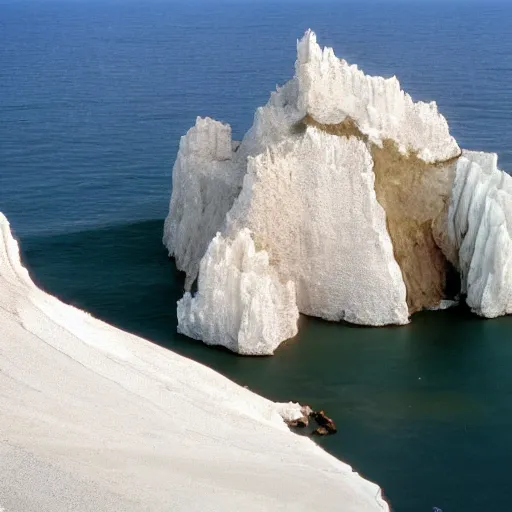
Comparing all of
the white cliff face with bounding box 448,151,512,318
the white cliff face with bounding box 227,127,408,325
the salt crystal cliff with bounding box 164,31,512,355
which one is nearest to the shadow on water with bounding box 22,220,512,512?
the white cliff face with bounding box 448,151,512,318

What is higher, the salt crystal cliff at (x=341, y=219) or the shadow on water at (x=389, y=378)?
A: the salt crystal cliff at (x=341, y=219)

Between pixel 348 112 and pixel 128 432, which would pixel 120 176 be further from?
pixel 128 432

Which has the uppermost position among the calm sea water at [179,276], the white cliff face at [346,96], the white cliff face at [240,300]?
the white cliff face at [346,96]

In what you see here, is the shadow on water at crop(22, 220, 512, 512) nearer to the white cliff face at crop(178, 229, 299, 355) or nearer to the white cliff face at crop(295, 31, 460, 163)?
the white cliff face at crop(178, 229, 299, 355)

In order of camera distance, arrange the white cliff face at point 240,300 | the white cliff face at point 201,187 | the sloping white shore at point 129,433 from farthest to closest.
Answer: the white cliff face at point 201,187 → the white cliff face at point 240,300 → the sloping white shore at point 129,433

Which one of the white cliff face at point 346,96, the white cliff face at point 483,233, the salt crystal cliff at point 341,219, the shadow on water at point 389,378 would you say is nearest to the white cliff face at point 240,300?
the salt crystal cliff at point 341,219

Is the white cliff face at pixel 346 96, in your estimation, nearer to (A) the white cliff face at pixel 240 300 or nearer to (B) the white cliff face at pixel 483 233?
(B) the white cliff face at pixel 483 233
